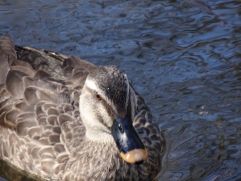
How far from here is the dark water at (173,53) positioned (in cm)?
972

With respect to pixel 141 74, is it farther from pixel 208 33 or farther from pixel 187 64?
pixel 208 33

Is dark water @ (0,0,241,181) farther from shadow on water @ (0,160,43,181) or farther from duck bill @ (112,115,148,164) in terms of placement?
duck bill @ (112,115,148,164)

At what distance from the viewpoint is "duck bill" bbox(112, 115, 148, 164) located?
805cm

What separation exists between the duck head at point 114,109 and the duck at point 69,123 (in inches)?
0.5

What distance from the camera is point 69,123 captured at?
30.3 ft

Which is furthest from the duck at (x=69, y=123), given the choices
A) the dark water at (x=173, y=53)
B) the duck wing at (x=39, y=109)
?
the dark water at (x=173, y=53)

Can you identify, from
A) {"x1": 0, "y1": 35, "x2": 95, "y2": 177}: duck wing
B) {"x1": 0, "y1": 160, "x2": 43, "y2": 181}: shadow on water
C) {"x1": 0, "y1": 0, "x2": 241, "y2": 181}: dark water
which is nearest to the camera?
{"x1": 0, "y1": 35, "x2": 95, "y2": 177}: duck wing

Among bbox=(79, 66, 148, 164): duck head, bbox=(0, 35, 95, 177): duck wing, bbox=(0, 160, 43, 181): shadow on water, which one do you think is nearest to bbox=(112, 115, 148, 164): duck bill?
bbox=(79, 66, 148, 164): duck head

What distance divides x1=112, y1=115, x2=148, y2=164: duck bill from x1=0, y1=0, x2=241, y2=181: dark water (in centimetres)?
134

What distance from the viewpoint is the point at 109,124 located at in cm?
834

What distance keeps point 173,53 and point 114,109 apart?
11.8ft

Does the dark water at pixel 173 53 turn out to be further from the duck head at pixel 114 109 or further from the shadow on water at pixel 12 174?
the duck head at pixel 114 109

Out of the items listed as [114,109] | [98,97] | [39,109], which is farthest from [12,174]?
[114,109]

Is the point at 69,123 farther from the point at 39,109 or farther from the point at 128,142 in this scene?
the point at 128,142
